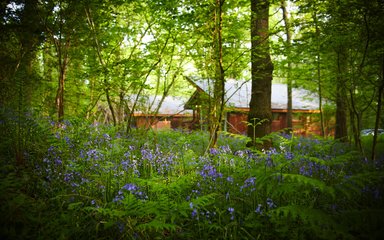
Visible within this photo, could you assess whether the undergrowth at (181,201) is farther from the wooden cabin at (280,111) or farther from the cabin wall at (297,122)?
the cabin wall at (297,122)

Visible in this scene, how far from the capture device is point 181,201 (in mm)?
3135

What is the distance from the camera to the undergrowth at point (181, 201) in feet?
7.15

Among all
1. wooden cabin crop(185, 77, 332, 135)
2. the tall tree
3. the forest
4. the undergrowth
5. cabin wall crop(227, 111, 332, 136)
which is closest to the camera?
the undergrowth

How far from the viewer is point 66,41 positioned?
24.1 feet

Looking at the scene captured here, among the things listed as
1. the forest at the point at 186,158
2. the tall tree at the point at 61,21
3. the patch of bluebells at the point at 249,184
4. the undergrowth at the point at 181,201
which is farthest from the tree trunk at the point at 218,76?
the tall tree at the point at 61,21

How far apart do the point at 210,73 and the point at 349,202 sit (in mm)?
3890

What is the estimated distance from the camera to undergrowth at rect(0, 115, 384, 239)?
218cm

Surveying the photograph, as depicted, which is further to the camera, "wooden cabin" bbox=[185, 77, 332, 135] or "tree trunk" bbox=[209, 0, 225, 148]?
"wooden cabin" bbox=[185, 77, 332, 135]

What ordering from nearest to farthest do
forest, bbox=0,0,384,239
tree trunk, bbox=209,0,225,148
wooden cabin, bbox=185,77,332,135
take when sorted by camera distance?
forest, bbox=0,0,384,239, tree trunk, bbox=209,0,225,148, wooden cabin, bbox=185,77,332,135

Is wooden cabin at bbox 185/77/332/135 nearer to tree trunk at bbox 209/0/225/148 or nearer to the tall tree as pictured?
the tall tree

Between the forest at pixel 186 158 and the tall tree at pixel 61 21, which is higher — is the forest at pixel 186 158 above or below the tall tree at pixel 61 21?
below

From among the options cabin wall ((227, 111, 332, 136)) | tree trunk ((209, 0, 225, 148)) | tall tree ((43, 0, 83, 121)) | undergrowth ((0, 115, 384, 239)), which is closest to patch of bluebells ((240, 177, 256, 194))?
undergrowth ((0, 115, 384, 239))

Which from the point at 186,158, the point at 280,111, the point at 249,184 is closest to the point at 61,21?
the point at 186,158

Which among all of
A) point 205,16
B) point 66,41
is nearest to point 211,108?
point 205,16
